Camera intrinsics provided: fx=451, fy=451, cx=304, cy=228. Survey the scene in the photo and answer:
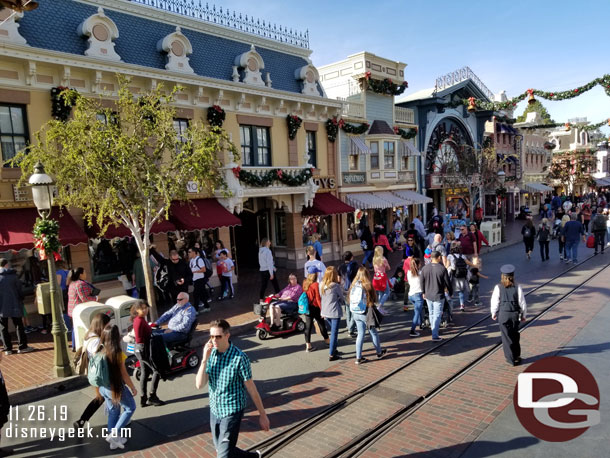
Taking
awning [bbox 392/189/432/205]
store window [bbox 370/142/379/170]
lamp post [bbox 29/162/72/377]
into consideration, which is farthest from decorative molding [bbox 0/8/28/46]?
awning [bbox 392/189/432/205]

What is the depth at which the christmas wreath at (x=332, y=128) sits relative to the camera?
765 inches

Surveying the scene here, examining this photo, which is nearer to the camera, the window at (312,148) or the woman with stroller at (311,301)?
the woman with stroller at (311,301)

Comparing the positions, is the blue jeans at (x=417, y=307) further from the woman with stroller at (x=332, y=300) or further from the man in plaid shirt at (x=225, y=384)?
the man in plaid shirt at (x=225, y=384)

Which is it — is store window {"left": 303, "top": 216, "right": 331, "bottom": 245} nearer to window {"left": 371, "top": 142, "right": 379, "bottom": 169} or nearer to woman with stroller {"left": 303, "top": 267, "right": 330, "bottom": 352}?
window {"left": 371, "top": 142, "right": 379, "bottom": 169}

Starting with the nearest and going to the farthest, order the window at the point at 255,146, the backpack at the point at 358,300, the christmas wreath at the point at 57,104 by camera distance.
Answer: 1. the backpack at the point at 358,300
2. the christmas wreath at the point at 57,104
3. the window at the point at 255,146

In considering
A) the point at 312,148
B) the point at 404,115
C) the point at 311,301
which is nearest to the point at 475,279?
the point at 311,301

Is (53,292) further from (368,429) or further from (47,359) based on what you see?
(368,429)

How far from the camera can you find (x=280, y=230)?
1917cm

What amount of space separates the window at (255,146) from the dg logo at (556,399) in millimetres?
11855

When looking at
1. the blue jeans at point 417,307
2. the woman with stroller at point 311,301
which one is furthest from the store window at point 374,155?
the woman with stroller at point 311,301

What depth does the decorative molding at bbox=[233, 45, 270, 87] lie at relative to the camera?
16.1 m

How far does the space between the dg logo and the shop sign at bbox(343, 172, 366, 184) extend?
1424 cm

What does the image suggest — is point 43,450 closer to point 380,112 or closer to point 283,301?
point 283,301

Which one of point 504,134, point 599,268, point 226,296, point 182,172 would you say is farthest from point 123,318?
point 504,134
